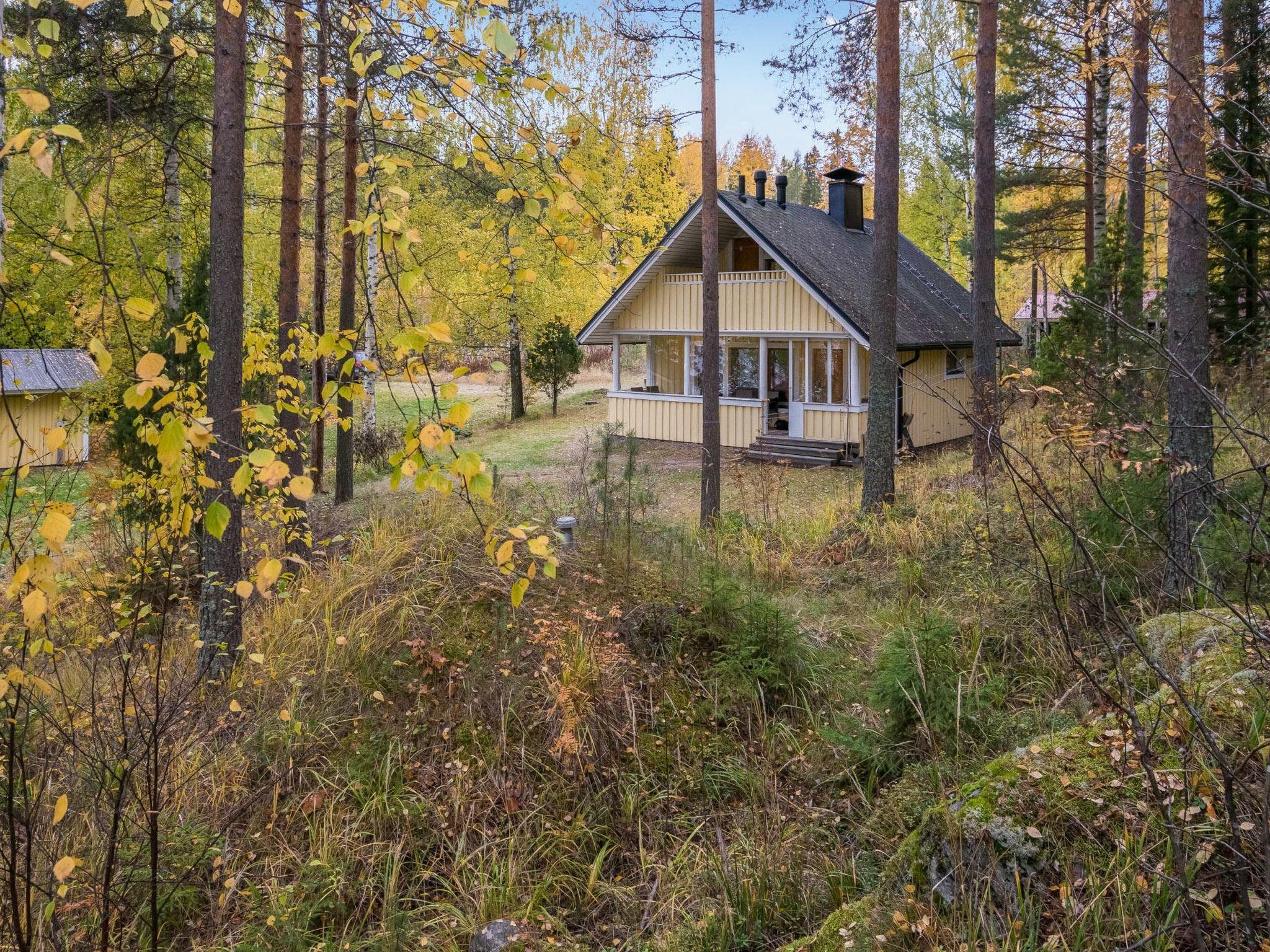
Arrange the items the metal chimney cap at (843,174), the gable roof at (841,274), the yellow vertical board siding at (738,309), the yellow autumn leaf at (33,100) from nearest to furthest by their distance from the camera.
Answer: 1. the yellow autumn leaf at (33,100)
2. the gable roof at (841,274)
3. the yellow vertical board siding at (738,309)
4. the metal chimney cap at (843,174)

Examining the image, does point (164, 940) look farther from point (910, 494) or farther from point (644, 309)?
point (644, 309)

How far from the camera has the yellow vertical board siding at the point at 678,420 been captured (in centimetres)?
1878

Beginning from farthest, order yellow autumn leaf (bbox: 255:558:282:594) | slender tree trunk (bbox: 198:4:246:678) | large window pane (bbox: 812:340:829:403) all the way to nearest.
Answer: large window pane (bbox: 812:340:829:403), slender tree trunk (bbox: 198:4:246:678), yellow autumn leaf (bbox: 255:558:282:594)

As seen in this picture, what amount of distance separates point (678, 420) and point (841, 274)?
4.82m

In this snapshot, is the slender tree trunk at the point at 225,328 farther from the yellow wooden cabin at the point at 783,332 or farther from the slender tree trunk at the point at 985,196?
the yellow wooden cabin at the point at 783,332

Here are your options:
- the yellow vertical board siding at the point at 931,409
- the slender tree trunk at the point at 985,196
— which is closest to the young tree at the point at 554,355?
the yellow vertical board siding at the point at 931,409

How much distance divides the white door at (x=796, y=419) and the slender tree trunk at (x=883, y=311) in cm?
708

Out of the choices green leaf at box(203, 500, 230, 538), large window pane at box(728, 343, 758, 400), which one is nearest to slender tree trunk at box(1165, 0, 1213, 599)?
green leaf at box(203, 500, 230, 538)

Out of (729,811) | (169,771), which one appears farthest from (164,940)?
(729,811)

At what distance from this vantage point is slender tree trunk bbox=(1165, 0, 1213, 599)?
572 cm

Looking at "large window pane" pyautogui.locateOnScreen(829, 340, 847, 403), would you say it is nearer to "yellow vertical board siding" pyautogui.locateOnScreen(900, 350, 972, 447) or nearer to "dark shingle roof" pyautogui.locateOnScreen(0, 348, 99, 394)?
"yellow vertical board siding" pyautogui.locateOnScreen(900, 350, 972, 447)

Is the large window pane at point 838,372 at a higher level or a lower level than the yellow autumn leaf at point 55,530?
higher

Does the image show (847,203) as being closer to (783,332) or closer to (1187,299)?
(783,332)

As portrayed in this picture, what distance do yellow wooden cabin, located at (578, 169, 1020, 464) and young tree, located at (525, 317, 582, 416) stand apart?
2.92m
